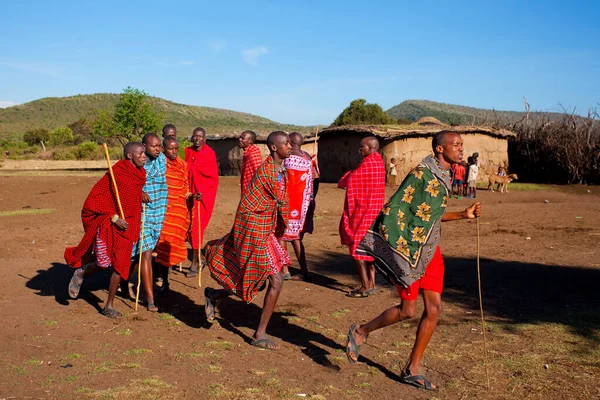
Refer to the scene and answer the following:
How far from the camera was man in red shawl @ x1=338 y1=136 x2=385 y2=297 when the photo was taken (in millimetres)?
7406

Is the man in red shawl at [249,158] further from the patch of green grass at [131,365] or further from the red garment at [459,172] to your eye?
the red garment at [459,172]

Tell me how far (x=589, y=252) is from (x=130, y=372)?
7.69 meters

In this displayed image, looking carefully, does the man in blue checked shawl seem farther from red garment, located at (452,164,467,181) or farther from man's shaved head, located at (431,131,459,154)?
red garment, located at (452,164,467,181)

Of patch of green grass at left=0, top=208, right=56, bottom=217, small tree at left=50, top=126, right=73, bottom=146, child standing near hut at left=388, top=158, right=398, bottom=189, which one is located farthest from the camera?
small tree at left=50, top=126, right=73, bottom=146

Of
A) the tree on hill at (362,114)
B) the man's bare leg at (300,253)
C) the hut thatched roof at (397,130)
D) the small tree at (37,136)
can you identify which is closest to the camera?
the man's bare leg at (300,253)

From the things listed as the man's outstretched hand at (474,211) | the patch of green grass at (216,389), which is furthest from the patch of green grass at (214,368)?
the man's outstretched hand at (474,211)

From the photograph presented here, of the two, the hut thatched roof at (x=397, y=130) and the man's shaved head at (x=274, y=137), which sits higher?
the hut thatched roof at (x=397, y=130)

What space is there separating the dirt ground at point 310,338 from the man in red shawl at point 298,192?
22.2 inches

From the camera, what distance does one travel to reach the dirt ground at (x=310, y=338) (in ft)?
15.1

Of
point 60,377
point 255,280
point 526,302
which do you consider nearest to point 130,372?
point 60,377

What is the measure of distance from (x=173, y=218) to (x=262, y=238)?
2.29m

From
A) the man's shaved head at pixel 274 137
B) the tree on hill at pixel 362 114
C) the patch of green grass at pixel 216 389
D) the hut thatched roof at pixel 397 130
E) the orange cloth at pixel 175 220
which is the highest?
the tree on hill at pixel 362 114

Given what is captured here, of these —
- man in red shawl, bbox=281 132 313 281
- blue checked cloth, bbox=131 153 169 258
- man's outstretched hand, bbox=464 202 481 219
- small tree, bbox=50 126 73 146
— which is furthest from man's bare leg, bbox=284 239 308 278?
small tree, bbox=50 126 73 146

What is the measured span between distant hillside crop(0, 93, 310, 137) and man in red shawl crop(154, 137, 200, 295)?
62.0 metres
